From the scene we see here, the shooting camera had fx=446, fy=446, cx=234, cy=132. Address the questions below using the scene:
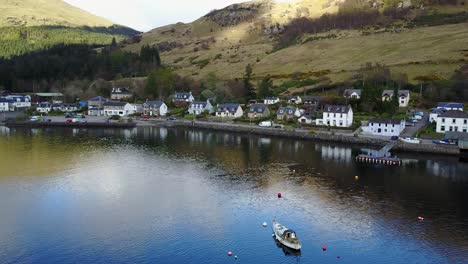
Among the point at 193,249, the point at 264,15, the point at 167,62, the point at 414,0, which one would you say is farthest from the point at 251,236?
the point at 264,15

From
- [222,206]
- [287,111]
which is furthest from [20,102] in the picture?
[222,206]

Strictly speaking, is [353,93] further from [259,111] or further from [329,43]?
[329,43]

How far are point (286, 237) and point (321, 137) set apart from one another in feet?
123

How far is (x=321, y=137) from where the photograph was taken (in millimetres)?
63469

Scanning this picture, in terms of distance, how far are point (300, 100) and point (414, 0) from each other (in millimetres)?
95613

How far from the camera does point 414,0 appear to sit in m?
158

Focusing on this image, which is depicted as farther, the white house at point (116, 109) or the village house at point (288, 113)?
the white house at point (116, 109)

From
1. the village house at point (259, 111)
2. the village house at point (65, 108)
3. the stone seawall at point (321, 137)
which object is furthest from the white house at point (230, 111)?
the village house at point (65, 108)

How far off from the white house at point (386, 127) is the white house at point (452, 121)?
5000mm

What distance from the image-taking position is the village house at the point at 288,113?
7581 centimetres

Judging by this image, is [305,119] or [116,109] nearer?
[305,119]

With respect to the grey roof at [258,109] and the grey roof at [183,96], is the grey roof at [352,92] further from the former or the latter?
the grey roof at [183,96]

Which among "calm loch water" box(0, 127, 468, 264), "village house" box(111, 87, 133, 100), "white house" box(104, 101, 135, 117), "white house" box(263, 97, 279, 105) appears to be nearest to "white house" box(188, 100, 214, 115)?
"white house" box(263, 97, 279, 105)

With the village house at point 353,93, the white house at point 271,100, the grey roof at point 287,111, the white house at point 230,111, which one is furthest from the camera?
the white house at point 271,100
